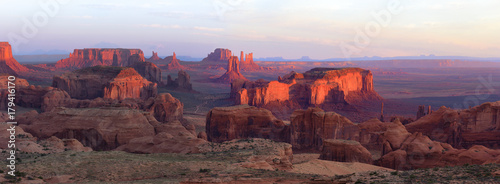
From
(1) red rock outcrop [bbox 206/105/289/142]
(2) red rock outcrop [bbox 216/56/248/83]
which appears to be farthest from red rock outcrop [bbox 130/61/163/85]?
(1) red rock outcrop [bbox 206/105/289/142]

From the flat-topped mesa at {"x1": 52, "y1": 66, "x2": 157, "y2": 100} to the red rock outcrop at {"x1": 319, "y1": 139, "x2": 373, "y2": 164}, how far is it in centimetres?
5094

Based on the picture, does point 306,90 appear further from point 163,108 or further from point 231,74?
point 231,74

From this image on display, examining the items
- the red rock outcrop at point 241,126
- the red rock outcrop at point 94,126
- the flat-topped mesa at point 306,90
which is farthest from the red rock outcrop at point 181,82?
the red rock outcrop at point 94,126

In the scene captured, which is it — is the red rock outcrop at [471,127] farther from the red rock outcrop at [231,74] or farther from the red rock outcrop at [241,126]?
the red rock outcrop at [231,74]

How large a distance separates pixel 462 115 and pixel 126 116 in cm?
3802

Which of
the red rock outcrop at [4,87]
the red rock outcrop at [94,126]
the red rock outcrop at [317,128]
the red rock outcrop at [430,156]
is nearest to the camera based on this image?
the red rock outcrop at [430,156]

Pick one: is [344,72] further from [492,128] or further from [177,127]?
[177,127]

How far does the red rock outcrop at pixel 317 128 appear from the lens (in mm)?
→ 45312

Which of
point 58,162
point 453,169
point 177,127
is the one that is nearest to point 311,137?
point 177,127

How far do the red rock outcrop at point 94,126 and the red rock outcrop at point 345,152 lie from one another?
57.8ft

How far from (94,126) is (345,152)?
24547mm

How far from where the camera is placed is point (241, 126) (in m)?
48.5

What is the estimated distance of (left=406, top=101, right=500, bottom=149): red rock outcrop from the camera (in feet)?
144

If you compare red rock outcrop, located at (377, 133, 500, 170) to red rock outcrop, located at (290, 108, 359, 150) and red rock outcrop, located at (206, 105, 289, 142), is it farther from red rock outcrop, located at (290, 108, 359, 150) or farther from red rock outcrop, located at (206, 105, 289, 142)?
red rock outcrop, located at (206, 105, 289, 142)
